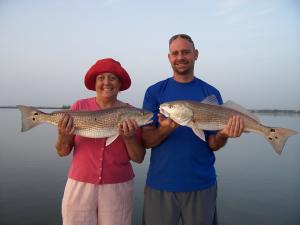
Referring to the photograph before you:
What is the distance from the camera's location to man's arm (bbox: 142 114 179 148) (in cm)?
426

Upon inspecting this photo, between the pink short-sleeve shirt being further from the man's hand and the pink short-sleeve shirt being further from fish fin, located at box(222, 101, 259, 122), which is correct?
fish fin, located at box(222, 101, 259, 122)

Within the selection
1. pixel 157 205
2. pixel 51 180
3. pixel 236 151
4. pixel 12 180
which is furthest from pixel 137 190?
pixel 236 151

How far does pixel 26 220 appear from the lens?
10102 millimetres

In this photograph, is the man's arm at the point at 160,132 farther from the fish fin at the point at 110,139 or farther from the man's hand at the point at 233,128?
the man's hand at the point at 233,128

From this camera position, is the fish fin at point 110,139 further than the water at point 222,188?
No

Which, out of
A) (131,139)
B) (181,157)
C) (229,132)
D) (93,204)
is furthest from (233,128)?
(93,204)

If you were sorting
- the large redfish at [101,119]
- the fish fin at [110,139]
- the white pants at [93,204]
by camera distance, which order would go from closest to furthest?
1. the white pants at [93,204]
2. the fish fin at [110,139]
3. the large redfish at [101,119]

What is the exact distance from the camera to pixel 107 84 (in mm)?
4445

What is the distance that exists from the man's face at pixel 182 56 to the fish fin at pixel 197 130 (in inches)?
33.0

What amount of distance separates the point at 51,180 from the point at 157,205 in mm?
11314

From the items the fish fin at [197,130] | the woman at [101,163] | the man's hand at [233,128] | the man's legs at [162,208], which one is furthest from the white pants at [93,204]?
the man's hand at [233,128]

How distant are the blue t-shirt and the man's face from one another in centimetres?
24

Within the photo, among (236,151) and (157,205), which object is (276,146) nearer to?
(157,205)

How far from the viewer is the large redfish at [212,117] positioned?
4.30 m
